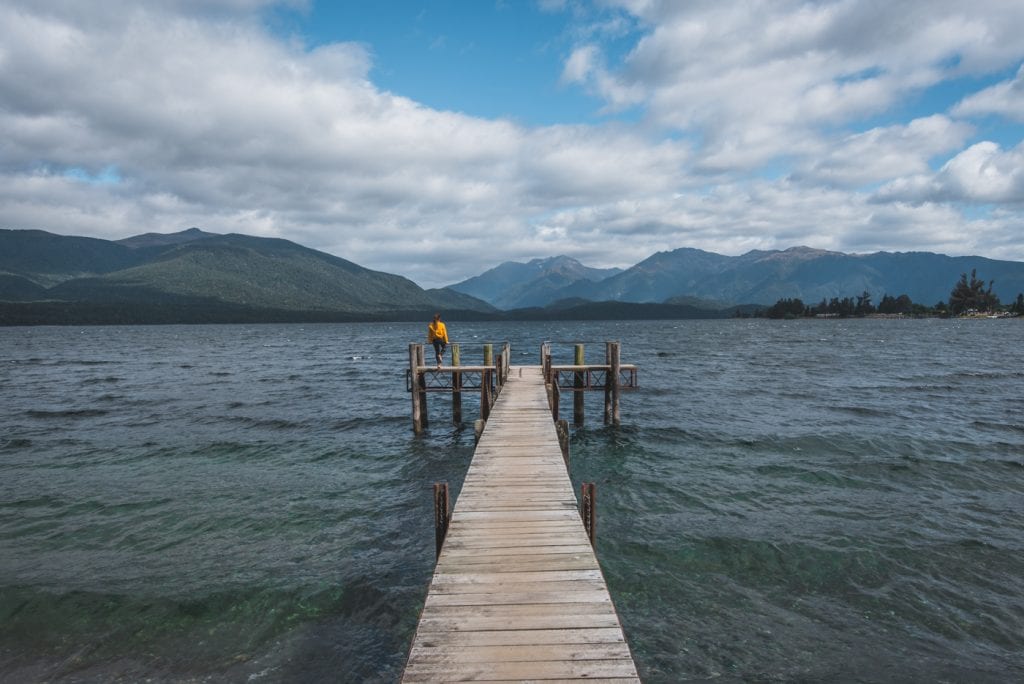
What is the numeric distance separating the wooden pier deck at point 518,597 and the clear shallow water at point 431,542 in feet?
7.88

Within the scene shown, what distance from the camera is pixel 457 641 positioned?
569 centimetres

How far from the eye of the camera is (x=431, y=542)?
12.6 m

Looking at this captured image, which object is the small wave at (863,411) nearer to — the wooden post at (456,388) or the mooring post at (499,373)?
the mooring post at (499,373)

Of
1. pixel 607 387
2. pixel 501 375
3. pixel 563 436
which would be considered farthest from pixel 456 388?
pixel 563 436

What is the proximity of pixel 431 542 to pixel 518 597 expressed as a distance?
6652 millimetres

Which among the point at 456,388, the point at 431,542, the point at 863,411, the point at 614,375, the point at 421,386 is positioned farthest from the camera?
the point at 863,411

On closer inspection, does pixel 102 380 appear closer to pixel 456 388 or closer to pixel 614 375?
pixel 456 388

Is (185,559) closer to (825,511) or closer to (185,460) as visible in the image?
(185,460)

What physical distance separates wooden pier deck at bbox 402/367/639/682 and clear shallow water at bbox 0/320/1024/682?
240 centimetres

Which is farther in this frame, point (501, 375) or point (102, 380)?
Answer: point (102, 380)

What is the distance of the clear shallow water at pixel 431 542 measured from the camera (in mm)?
8695

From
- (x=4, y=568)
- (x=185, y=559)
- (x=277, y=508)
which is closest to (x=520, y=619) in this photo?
(x=185, y=559)

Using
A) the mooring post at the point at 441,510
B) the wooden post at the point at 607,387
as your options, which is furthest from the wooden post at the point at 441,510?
A: the wooden post at the point at 607,387

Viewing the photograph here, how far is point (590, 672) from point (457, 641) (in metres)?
1.45
